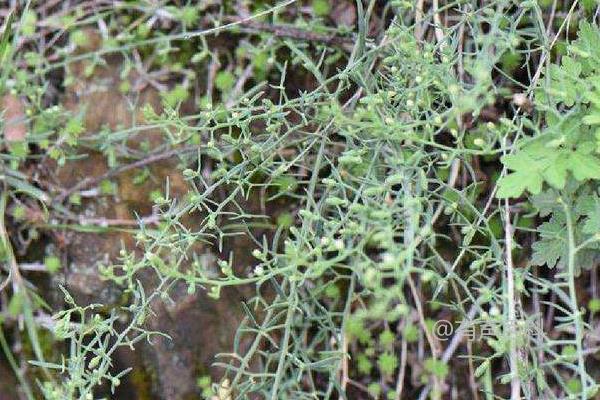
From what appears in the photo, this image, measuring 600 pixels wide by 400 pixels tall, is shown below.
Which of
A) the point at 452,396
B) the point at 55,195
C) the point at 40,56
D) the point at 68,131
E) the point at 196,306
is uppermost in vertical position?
the point at 40,56

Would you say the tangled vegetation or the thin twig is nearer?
the tangled vegetation

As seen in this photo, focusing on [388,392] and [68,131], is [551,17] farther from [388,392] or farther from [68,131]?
[68,131]

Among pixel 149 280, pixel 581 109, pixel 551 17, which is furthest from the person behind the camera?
pixel 149 280

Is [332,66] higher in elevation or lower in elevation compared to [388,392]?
higher

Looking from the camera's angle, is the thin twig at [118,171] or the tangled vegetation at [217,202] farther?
the thin twig at [118,171]

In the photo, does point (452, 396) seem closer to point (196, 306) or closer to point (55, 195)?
point (196, 306)

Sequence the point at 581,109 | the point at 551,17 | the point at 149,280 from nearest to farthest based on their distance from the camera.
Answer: the point at 581,109, the point at 551,17, the point at 149,280

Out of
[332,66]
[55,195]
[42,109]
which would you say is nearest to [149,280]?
[55,195]

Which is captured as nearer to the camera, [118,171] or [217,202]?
[217,202]

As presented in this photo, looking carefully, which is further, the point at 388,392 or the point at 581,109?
the point at 388,392
